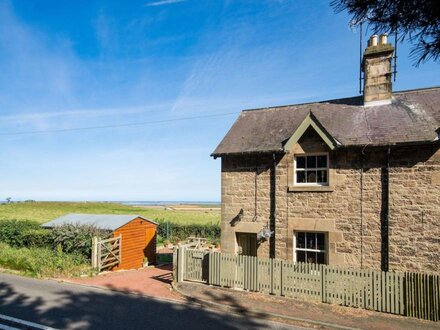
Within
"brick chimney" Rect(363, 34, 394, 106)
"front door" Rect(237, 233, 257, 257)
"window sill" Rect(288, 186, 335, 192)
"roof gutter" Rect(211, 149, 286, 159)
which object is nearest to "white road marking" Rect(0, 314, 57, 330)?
"front door" Rect(237, 233, 257, 257)

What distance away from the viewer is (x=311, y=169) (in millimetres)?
14953

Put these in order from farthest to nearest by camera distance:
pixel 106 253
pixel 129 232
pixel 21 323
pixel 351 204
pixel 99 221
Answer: pixel 99 221 < pixel 129 232 < pixel 106 253 < pixel 351 204 < pixel 21 323

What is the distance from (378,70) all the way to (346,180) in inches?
209

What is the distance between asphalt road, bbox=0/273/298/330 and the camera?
1023 cm

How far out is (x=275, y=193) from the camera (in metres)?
15.3

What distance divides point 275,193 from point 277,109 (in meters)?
5.00

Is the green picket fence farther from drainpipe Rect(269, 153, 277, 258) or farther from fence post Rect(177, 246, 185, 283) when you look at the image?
drainpipe Rect(269, 153, 277, 258)

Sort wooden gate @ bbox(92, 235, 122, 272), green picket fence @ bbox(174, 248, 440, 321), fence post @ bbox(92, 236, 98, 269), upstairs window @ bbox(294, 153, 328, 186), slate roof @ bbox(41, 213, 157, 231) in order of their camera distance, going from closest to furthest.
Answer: green picket fence @ bbox(174, 248, 440, 321) < upstairs window @ bbox(294, 153, 328, 186) < fence post @ bbox(92, 236, 98, 269) < wooden gate @ bbox(92, 235, 122, 272) < slate roof @ bbox(41, 213, 157, 231)

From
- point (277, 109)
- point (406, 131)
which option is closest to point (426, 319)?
point (406, 131)

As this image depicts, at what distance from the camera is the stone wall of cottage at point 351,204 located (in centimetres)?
1269

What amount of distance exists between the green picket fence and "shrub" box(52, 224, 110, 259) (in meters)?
6.00

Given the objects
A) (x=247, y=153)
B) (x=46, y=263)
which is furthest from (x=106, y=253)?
(x=247, y=153)

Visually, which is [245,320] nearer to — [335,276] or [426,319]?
[335,276]

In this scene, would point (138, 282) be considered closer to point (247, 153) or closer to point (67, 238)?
point (67, 238)
